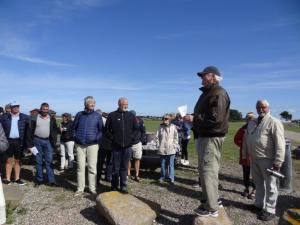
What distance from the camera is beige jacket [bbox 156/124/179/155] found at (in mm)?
9414

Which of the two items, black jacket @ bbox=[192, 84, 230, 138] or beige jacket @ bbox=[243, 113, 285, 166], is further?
beige jacket @ bbox=[243, 113, 285, 166]

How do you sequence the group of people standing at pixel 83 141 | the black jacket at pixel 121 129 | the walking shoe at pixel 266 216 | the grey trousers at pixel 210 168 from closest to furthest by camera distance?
the grey trousers at pixel 210 168 < the walking shoe at pixel 266 216 < the black jacket at pixel 121 129 < the group of people standing at pixel 83 141

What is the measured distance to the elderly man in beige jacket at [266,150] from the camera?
248 inches

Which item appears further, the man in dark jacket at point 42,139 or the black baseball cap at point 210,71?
the man in dark jacket at point 42,139

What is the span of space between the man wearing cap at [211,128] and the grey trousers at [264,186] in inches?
53.2

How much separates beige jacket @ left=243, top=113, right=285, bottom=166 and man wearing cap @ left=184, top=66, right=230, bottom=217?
1.22 meters

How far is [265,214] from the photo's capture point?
645 cm

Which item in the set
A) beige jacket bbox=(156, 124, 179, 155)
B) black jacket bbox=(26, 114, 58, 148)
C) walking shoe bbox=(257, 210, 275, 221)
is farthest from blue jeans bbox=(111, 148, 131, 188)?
walking shoe bbox=(257, 210, 275, 221)

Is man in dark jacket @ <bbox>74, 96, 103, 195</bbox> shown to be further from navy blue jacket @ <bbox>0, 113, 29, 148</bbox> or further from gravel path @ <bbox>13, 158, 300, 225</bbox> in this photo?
navy blue jacket @ <bbox>0, 113, 29, 148</bbox>

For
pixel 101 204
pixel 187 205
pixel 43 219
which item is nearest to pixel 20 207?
pixel 43 219

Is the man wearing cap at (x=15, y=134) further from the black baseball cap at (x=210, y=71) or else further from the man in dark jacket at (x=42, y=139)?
the black baseball cap at (x=210, y=71)

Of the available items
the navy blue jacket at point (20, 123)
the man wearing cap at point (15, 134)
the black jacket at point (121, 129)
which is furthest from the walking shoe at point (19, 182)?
the black jacket at point (121, 129)

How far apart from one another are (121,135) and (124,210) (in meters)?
2.18

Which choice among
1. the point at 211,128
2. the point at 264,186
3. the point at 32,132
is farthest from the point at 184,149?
the point at 211,128
